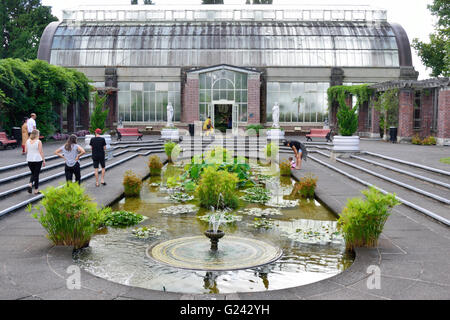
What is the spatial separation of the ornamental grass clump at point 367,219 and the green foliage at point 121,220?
446cm

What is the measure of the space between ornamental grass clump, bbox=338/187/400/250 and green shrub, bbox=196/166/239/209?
4.21 metres

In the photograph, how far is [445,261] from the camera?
6723 mm

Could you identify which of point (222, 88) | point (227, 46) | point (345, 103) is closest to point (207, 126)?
point (222, 88)

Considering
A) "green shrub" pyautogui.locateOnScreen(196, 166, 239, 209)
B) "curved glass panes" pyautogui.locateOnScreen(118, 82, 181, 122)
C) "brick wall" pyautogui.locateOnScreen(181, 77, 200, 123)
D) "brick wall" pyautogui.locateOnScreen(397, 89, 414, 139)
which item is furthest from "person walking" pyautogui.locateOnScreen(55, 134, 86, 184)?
"curved glass panes" pyautogui.locateOnScreen(118, 82, 181, 122)

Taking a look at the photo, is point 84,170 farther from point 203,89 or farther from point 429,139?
point 203,89

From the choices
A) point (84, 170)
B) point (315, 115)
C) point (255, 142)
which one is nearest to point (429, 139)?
point (255, 142)

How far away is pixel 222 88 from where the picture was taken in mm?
39031

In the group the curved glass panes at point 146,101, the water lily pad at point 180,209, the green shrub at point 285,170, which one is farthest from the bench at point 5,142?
the curved glass panes at point 146,101

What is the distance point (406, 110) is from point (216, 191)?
68.9 feet

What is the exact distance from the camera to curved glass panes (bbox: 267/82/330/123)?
1578 inches

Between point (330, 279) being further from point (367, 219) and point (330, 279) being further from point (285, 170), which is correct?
point (285, 170)

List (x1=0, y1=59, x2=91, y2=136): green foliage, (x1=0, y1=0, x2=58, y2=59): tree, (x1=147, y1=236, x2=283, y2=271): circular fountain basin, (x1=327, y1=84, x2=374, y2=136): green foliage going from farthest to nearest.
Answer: (x1=0, y1=0, x2=58, y2=59): tree
(x1=0, y1=59, x2=91, y2=136): green foliage
(x1=327, y1=84, x2=374, y2=136): green foliage
(x1=147, y1=236, x2=283, y2=271): circular fountain basin

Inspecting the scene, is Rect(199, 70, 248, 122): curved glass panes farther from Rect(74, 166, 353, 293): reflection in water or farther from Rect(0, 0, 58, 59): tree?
Rect(74, 166, 353, 293): reflection in water
